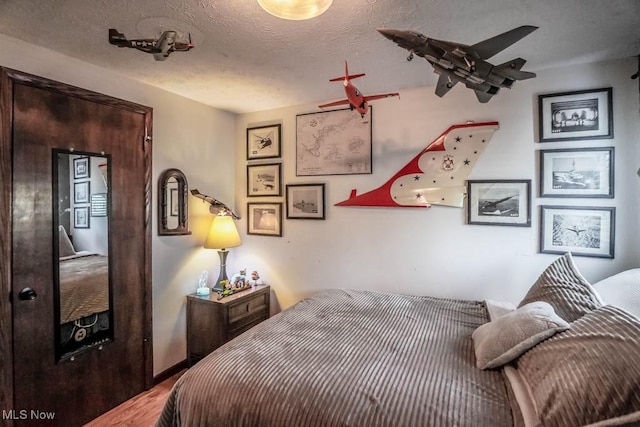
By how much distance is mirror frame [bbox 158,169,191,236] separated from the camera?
2516 millimetres

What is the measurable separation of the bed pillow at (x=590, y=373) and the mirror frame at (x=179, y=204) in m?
2.53

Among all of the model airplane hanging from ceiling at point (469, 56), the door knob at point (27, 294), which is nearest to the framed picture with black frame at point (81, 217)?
the door knob at point (27, 294)

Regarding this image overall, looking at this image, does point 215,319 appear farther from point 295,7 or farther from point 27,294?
point 295,7

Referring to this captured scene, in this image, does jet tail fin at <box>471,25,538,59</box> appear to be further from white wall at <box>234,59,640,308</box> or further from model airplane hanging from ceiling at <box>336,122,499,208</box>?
model airplane hanging from ceiling at <box>336,122,499,208</box>

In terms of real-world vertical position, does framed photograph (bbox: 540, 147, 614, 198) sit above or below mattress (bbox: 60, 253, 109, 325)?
above

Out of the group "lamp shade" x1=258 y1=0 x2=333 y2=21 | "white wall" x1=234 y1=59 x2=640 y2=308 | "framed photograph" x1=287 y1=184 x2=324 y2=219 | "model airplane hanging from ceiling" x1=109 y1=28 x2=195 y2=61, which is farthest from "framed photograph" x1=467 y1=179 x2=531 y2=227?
"model airplane hanging from ceiling" x1=109 y1=28 x2=195 y2=61

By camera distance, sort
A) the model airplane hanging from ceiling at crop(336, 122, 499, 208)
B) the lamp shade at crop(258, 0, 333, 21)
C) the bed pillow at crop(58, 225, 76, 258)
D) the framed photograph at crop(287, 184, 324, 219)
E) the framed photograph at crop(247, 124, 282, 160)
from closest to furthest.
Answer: the lamp shade at crop(258, 0, 333, 21) < the bed pillow at crop(58, 225, 76, 258) < the model airplane hanging from ceiling at crop(336, 122, 499, 208) < the framed photograph at crop(287, 184, 324, 219) < the framed photograph at crop(247, 124, 282, 160)

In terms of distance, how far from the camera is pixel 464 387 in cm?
118

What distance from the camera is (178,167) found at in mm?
2670

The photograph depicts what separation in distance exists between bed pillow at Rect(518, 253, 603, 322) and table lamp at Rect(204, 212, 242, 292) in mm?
2300

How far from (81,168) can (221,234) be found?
1.14 metres

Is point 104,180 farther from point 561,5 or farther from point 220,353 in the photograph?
point 561,5

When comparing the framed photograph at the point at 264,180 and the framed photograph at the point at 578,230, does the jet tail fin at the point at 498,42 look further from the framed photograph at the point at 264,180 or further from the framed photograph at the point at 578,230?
the framed photograph at the point at 264,180

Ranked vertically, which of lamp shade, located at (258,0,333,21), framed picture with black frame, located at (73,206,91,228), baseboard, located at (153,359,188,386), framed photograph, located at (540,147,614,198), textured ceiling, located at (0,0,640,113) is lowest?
baseboard, located at (153,359,188,386)
